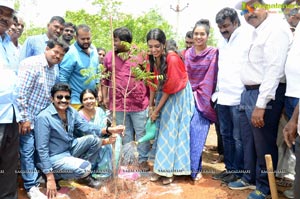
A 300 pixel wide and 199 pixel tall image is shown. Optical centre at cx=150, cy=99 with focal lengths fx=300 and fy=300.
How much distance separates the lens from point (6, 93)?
8.70ft

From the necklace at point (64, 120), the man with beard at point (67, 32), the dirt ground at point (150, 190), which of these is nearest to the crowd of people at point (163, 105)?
the necklace at point (64, 120)

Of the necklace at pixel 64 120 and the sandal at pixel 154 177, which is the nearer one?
the necklace at pixel 64 120

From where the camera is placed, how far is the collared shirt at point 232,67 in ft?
12.0

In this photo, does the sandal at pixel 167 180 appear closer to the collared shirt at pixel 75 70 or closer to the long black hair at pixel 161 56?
the long black hair at pixel 161 56

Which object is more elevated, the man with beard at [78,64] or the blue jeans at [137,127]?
the man with beard at [78,64]

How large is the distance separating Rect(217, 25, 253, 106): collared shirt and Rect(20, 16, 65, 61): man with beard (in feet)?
7.89

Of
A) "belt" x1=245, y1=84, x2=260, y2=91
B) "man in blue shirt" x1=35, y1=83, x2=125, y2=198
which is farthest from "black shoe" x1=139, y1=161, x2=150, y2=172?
"belt" x1=245, y1=84, x2=260, y2=91

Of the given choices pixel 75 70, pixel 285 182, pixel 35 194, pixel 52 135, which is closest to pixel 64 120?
pixel 52 135

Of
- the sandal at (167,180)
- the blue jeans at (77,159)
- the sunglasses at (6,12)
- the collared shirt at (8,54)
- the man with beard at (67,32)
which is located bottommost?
the sandal at (167,180)

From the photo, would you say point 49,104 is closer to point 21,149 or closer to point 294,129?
point 21,149

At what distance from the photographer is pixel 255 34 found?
3223mm

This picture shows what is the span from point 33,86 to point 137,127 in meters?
1.58

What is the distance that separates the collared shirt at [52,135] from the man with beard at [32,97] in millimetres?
99

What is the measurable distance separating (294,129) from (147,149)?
250 centimetres
